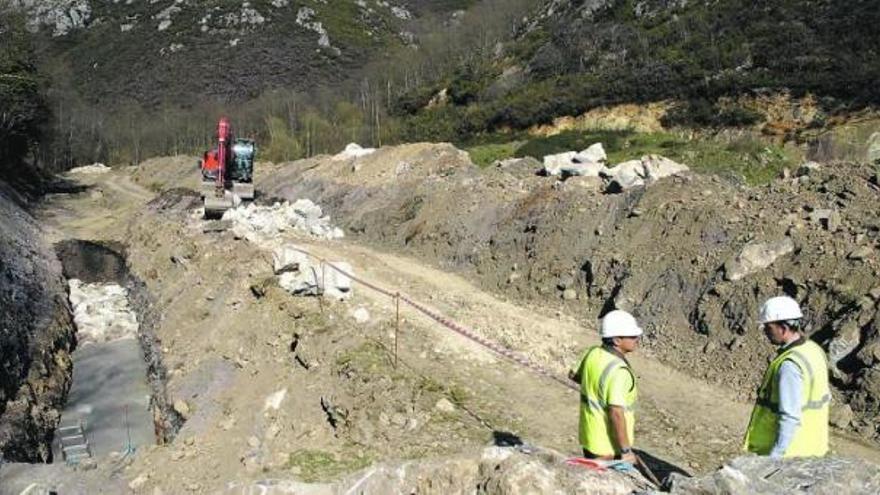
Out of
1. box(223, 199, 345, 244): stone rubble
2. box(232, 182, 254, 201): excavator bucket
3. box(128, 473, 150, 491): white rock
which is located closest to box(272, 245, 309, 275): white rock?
box(223, 199, 345, 244): stone rubble

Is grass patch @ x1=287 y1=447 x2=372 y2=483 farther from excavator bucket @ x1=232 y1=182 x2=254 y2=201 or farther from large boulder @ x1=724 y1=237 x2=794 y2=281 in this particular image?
excavator bucket @ x1=232 y1=182 x2=254 y2=201

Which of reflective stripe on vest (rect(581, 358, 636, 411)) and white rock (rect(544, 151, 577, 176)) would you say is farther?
white rock (rect(544, 151, 577, 176))

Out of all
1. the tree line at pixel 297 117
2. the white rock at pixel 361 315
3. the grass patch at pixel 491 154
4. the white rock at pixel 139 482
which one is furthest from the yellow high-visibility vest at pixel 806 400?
the tree line at pixel 297 117

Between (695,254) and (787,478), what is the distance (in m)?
9.50

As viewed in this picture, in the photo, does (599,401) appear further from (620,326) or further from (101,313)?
(101,313)

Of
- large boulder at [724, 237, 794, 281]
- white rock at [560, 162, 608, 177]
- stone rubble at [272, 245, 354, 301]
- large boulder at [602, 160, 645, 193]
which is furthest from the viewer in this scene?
white rock at [560, 162, 608, 177]

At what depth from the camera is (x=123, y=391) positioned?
1762cm

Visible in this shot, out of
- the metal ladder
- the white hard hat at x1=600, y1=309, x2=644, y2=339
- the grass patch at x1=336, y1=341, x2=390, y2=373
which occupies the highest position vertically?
the white hard hat at x1=600, y1=309, x2=644, y2=339

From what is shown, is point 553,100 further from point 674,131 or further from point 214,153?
point 214,153

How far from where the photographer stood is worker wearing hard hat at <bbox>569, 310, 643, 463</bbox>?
228 inches

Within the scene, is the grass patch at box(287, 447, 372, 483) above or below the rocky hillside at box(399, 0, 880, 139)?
below

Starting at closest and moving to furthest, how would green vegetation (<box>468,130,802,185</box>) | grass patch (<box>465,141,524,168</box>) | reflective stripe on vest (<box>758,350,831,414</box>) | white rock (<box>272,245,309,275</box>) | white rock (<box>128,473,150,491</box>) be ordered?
reflective stripe on vest (<box>758,350,831,414</box>), white rock (<box>128,473,150,491</box>), white rock (<box>272,245,309,275</box>), green vegetation (<box>468,130,802,185</box>), grass patch (<box>465,141,524,168</box>)

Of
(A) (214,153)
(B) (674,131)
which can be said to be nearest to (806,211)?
(A) (214,153)

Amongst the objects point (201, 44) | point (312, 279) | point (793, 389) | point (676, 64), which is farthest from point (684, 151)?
point (201, 44)
